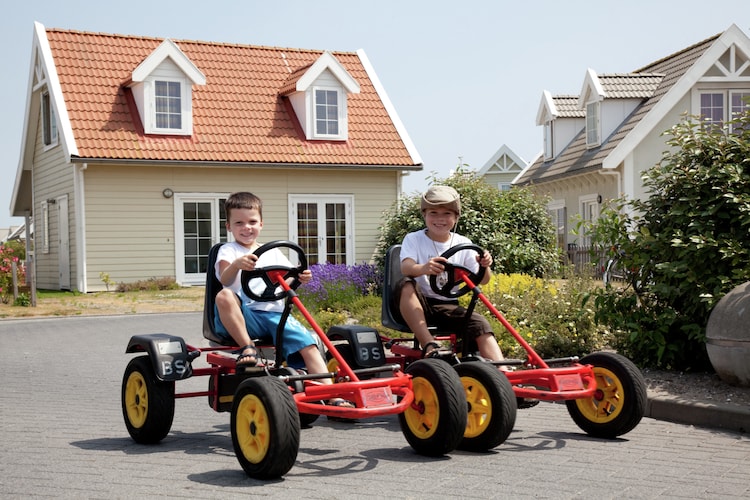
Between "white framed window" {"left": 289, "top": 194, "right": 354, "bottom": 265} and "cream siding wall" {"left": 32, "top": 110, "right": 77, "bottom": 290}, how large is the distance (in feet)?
17.2

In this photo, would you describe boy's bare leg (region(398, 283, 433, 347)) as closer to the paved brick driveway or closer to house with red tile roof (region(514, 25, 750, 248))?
the paved brick driveway

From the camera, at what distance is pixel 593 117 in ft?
94.8

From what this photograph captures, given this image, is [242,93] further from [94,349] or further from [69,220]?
[94,349]

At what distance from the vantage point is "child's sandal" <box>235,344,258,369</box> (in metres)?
5.86

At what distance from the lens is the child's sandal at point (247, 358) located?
586 centimetres

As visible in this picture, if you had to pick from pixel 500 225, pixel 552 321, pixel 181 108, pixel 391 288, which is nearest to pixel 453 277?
pixel 391 288

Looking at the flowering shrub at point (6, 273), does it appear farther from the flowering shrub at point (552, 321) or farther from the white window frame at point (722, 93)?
the white window frame at point (722, 93)

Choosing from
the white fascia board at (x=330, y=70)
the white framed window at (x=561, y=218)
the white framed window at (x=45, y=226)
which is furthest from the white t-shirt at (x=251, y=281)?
the white framed window at (x=561, y=218)

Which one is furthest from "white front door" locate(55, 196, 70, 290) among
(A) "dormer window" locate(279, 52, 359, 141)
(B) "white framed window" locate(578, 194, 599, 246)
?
(B) "white framed window" locate(578, 194, 599, 246)

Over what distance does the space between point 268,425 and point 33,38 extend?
Result: 21773 mm

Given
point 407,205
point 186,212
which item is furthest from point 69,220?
point 407,205

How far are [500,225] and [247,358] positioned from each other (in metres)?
11.3

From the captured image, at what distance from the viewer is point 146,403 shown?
6117 millimetres

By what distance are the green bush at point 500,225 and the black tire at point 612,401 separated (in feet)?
32.3
